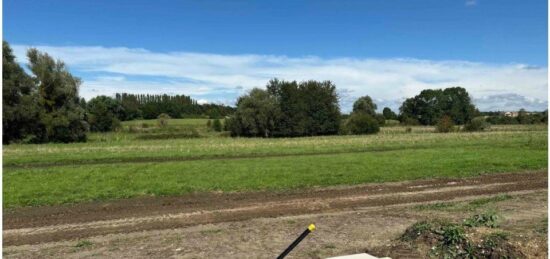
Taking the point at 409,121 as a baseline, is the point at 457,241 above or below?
below

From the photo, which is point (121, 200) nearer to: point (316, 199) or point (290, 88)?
point (316, 199)

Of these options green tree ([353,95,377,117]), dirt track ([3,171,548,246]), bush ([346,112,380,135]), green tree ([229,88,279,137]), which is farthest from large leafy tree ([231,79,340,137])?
dirt track ([3,171,548,246])

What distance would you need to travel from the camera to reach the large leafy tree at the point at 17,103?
44.3 m

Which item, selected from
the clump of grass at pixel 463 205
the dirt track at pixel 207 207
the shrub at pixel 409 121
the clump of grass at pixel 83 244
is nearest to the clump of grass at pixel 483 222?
the clump of grass at pixel 463 205

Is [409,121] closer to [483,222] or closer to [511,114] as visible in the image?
[511,114]

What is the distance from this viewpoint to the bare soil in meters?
7.23

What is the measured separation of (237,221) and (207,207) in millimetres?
1858

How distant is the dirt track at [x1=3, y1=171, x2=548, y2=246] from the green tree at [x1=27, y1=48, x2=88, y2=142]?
4026cm

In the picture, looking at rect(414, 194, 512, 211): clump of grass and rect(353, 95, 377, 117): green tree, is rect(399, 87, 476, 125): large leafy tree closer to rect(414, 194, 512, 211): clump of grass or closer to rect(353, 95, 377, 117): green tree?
rect(353, 95, 377, 117): green tree

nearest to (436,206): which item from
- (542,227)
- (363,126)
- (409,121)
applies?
(542,227)

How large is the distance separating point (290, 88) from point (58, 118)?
31.4 m

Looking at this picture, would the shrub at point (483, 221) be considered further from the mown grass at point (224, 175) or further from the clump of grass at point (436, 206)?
the mown grass at point (224, 175)

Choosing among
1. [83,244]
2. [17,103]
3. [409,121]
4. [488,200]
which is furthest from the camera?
[409,121]

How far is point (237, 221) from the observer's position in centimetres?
947
